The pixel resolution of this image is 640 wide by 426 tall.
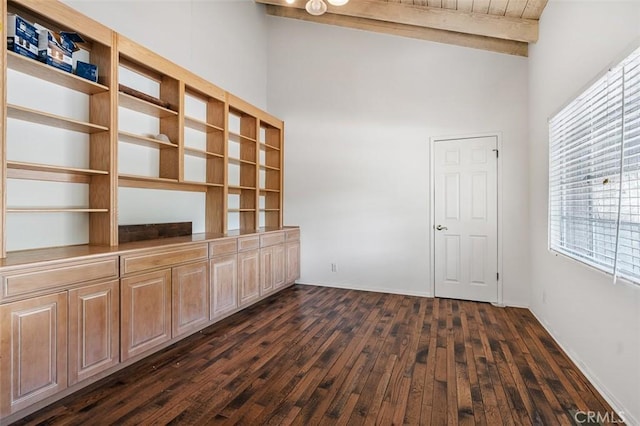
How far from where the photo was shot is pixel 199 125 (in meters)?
3.69

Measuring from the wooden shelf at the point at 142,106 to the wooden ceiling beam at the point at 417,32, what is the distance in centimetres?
289

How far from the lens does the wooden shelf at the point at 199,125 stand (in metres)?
3.47

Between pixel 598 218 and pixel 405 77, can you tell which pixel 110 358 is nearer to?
pixel 598 218

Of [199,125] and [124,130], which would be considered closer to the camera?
[124,130]

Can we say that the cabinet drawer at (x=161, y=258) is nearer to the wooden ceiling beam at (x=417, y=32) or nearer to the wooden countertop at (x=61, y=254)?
the wooden countertop at (x=61, y=254)

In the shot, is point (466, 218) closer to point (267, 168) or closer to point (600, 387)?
point (600, 387)

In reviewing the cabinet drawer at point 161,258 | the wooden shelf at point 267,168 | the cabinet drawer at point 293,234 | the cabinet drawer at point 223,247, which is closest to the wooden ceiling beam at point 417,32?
the wooden shelf at point 267,168

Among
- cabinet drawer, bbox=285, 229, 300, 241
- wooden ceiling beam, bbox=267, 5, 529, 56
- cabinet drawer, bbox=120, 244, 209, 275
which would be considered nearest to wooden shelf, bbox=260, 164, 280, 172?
cabinet drawer, bbox=285, 229, 300, 241

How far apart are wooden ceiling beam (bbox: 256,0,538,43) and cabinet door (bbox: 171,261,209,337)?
11.8 ft

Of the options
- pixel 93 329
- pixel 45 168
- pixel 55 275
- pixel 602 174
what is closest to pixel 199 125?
pixel 45 168

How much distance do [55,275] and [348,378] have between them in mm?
2035

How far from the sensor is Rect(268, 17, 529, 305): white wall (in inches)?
162

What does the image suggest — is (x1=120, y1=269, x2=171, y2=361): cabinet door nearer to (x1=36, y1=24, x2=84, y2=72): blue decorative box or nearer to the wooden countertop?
the wooden countertop

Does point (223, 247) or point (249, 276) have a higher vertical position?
point (223, 247)
